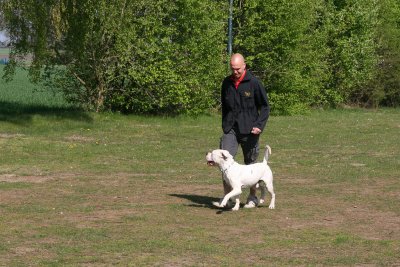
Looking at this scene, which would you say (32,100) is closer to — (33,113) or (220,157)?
(33,113)

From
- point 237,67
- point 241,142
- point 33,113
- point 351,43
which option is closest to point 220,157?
point 241,142

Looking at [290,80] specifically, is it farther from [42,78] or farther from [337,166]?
[337,166]

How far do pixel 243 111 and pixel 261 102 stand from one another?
0.29m

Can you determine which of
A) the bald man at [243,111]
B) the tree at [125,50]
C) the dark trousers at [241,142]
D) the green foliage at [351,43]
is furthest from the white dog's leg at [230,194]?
the green foliage at [351,43]

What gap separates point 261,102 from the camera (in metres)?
13.1

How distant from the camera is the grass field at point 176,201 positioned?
9805 mm

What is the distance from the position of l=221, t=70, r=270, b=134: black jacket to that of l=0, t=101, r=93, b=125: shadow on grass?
46.2ft

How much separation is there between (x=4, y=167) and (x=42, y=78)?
10.7m

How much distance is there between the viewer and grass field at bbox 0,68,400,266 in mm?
9805

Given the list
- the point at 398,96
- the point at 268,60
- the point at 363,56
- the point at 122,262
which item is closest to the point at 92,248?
the point at 122,262

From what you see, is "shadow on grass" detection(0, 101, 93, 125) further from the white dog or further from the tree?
the white dog

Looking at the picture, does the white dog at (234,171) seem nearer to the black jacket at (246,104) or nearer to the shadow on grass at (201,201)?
the shadow on grass at (201,201)

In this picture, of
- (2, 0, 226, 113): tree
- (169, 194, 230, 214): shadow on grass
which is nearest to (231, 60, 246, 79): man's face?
(169, 194, 230, 214): shadow on grass

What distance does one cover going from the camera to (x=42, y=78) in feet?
91.7
